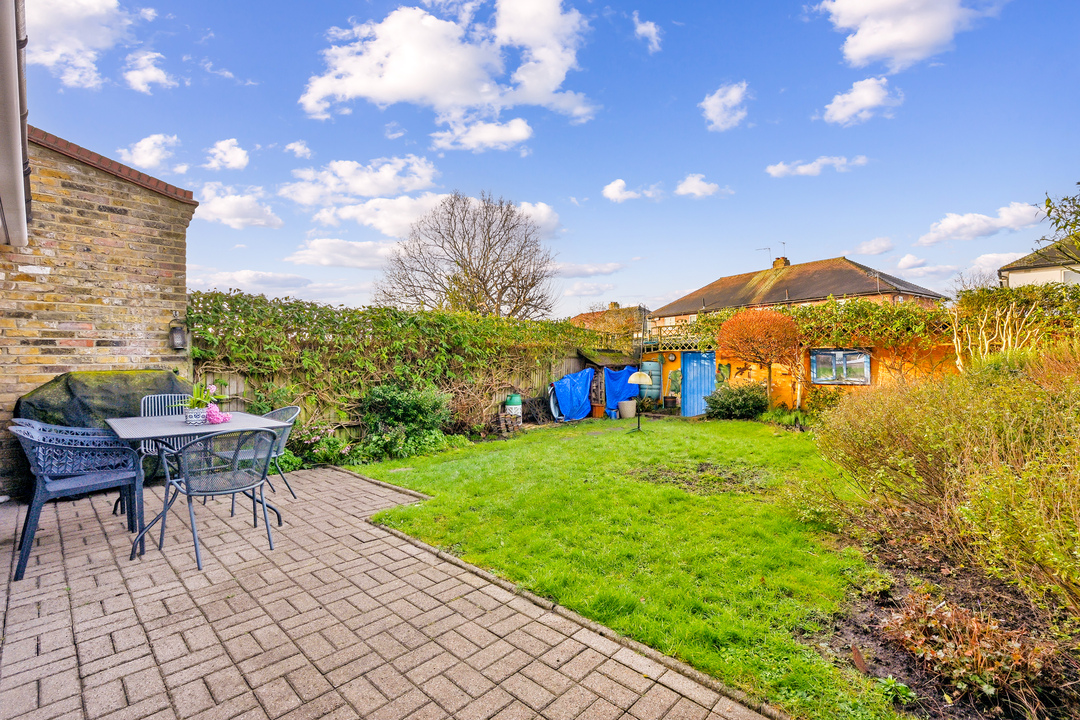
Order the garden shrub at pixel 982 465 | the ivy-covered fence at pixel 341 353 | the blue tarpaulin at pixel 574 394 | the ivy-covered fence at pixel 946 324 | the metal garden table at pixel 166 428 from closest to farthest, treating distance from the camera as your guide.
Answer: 1. the garden shrub at pixel 982 465
2. the metal garden table at pixel 166 428
3. the ivy-covered fence at pixel 341 353
4. the ivy-covered fence at pixel 946 324
5. the blue tarpaulin at pixel 574 394

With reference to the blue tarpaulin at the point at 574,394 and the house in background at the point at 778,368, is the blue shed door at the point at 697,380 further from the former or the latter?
the blue tarpaulin at the point at 574,394

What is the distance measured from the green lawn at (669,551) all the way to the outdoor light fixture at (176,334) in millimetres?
2950

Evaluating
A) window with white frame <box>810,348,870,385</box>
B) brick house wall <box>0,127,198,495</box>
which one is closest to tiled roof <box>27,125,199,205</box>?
brick house wall <box>0,127,198,495</box>

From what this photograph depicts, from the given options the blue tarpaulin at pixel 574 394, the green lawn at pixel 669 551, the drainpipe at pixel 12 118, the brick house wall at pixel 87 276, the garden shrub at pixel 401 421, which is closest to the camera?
the drainpipe at pixel 12 118

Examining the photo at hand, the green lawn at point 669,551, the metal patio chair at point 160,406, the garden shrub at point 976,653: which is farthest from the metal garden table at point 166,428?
the garden shrub at point 976,653

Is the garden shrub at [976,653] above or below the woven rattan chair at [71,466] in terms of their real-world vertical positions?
below

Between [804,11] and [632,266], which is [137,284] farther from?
[632,266]

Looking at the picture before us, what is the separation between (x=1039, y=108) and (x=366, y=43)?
8792mm

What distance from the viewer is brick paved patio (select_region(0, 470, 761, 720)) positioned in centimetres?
187

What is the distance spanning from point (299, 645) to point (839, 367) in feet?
40.4

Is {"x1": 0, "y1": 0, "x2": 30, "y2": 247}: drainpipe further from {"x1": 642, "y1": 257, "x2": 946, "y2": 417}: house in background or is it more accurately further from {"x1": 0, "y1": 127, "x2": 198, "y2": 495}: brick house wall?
{"x1": 642, "y1": 257, "x2": 946, "y2": 417}: house in background

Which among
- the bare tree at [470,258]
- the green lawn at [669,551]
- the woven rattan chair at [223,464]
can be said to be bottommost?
the green lawn at [669,551]

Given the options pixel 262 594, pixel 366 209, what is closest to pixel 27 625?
pixel 262 594

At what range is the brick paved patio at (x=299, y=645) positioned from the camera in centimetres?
187
